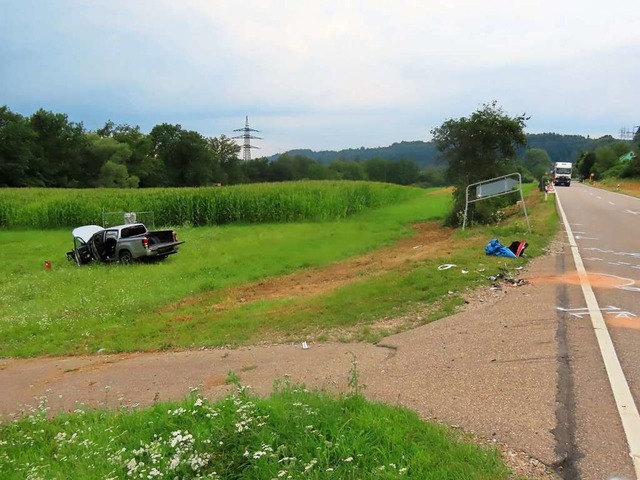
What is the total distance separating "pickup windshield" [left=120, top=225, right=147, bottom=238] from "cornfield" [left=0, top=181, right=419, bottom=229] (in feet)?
42.2

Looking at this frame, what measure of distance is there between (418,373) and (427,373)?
91 millimetres

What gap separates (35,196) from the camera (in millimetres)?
36375

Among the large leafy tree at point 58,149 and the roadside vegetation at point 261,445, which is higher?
the large leafy tree at point 58,149

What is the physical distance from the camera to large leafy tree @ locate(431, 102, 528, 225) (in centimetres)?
2166

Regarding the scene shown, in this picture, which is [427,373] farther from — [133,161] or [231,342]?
[133,161]

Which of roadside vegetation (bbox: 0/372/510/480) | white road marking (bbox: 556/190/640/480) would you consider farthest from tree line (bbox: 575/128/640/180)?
roadside vegetation (bbox: 0/372/510/480)

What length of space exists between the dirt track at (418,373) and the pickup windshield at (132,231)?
1072 centimetres

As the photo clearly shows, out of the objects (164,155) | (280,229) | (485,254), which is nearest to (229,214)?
(280,229)

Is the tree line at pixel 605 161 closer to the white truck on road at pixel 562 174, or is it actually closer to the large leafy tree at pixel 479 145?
the white truck on road at pixel 562 174

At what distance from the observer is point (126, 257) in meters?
18.3

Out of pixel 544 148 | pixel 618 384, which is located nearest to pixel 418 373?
pixel 618 384

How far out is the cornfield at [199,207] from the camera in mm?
31844

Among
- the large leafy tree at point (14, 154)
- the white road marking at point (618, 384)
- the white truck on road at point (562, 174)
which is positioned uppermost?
the large leafy tree at point (14, 154)

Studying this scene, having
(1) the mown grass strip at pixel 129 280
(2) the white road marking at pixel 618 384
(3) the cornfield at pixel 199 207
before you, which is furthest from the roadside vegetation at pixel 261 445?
(3) the cornfield at pixel 199 207
